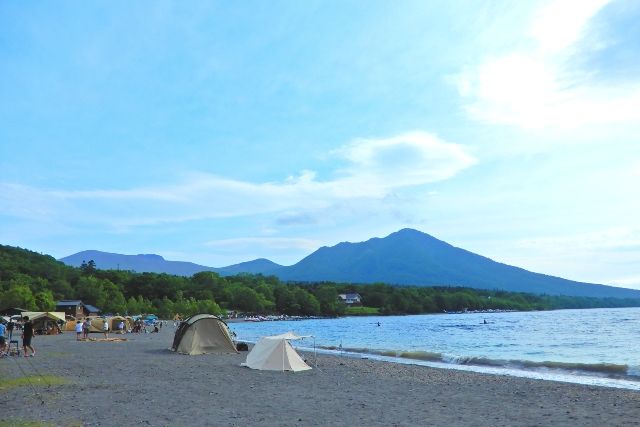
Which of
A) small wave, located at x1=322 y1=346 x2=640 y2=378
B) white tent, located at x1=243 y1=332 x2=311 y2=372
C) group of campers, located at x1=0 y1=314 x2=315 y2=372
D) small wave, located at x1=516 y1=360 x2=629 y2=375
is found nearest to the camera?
white tent, located at x1=243 y1=332 x2=311 y2=372

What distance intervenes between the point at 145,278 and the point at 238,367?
5388 inches

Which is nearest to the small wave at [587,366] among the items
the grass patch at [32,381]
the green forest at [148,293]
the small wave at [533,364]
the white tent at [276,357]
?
the small wave at [533,364]

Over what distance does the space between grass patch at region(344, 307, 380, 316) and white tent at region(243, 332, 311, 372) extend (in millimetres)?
165047

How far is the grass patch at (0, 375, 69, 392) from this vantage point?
54.0ft

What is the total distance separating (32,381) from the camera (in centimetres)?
1750

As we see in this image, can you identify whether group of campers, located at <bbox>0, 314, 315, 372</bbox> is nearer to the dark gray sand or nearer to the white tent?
the white tent

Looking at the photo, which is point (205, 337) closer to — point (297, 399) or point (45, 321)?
point (297, 399)

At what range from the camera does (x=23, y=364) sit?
78.5 ft

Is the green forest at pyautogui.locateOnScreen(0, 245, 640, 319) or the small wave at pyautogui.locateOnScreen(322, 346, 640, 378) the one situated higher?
the green forest at pyautogui.locateOnScreen(0, 245, 640, 319)

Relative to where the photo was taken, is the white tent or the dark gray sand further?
the white tent

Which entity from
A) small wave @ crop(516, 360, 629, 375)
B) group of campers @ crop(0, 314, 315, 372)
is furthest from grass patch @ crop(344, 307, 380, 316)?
group of campers @ crop(0, 314, 315, 372)

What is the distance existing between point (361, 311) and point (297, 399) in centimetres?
17715

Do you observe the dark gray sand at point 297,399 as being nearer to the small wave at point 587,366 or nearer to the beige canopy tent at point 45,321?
the small wave at point 587,366

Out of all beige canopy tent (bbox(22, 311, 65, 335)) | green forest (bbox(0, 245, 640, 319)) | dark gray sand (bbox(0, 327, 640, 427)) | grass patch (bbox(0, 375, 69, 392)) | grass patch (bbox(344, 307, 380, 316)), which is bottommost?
dark gray sand (bbox(0, 327, 640, 427))
